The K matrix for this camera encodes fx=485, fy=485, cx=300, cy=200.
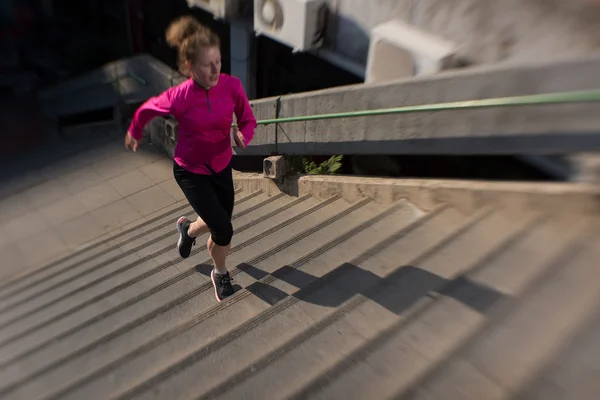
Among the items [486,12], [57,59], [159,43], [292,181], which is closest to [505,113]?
[486,12]

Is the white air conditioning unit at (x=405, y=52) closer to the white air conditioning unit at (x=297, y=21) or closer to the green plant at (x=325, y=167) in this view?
the green plant at (x=325, y=167)

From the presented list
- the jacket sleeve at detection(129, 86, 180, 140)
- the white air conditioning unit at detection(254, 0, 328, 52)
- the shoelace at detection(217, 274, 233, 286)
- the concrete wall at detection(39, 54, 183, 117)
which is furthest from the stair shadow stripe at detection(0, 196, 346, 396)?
the concrete wall at detection(39, 54, 183, 117)

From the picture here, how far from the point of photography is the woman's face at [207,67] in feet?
9.41

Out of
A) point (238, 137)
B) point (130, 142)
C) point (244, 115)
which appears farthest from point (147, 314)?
point (244, 115)

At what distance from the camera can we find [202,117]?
123 inches

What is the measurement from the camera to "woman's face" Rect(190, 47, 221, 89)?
287cm

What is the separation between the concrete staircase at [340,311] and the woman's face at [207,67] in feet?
4.86

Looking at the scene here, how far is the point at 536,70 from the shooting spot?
3197 millimetres

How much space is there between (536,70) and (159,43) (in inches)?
483

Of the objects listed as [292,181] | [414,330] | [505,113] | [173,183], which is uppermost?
[505,113]

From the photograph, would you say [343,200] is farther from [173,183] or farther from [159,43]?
[159,43]

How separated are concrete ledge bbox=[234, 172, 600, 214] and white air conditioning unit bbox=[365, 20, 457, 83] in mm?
1587

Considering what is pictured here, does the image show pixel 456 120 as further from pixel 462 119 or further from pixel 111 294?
pixel 111 294

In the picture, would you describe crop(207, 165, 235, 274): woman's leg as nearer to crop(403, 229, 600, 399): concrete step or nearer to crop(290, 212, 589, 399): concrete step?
crop(290, 212, 589, 399): concrete step
